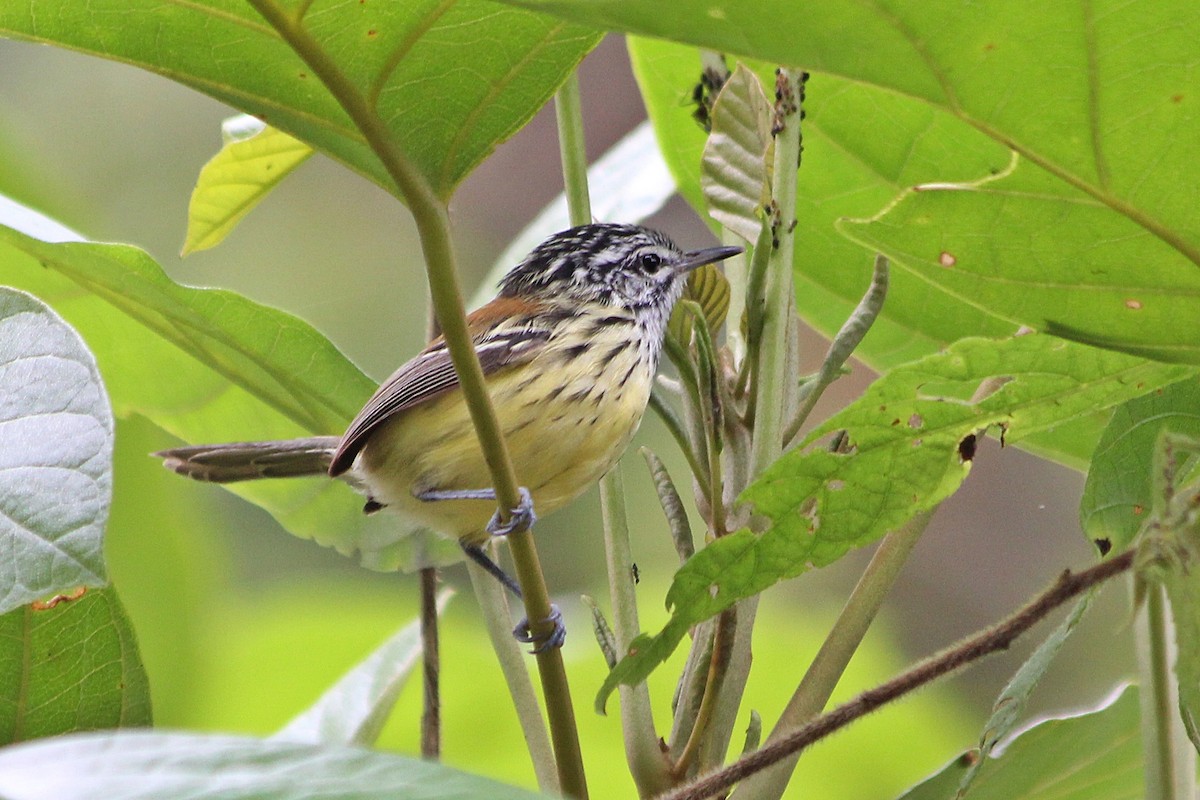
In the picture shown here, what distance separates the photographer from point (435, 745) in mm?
1711

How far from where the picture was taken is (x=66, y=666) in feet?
4.77

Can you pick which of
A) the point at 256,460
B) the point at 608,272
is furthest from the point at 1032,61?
A: the point at 608,272

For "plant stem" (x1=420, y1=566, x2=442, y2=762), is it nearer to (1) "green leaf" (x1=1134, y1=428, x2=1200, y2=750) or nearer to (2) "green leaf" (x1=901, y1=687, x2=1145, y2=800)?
(2) "green leaf" (x1=901, y1=687, x2=1145, y2=800)

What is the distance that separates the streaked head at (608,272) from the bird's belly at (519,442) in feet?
1.59

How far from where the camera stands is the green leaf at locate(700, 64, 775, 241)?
5.24ft

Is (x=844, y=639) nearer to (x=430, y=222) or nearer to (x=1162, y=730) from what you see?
(x=1162, y=730)

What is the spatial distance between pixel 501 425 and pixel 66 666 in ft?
3.02

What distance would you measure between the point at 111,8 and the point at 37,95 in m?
5.86

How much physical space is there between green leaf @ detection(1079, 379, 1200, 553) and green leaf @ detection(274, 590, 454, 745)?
1139 mm

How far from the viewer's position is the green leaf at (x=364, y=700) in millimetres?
1987

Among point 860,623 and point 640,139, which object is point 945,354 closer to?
point 860,623

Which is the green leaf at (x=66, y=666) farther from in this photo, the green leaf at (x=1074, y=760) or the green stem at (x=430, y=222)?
the green leaf at (x=1074, y=760)

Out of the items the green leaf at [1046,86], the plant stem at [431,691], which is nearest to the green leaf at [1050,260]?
the green leaf at [1046,86]

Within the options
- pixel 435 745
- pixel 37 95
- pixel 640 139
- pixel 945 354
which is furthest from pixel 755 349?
pixel 37 95
